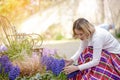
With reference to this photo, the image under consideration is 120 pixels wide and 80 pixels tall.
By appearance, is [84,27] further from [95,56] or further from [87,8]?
[87,8]

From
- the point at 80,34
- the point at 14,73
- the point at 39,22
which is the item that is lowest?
the point at 39,22

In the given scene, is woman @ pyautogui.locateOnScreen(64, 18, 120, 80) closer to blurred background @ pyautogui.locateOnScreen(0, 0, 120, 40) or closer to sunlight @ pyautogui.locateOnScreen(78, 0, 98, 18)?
blurred background @ pyautogui.locateOnScreen(0, 0, 120, 40)

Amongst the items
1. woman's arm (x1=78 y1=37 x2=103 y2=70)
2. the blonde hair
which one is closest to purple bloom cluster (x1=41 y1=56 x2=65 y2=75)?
woman's arm (x1=78 y1=37 x2=103 y2=70)

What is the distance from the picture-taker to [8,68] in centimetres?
395

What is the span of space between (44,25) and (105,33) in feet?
19.0

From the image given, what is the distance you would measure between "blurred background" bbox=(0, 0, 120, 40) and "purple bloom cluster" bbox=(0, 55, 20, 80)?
5.85m

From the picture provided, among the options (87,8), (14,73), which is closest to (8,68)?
(14,73)

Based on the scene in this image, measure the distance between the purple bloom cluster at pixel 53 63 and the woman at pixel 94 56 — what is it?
11 centimetres

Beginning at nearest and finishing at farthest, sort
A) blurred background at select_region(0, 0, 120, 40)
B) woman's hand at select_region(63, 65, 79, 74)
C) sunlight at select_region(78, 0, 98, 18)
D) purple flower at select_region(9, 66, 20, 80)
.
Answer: purple flower at select_region(9, 66, 20, 80) → woman's hand at select_region(63, 65, 79, 74) → blurred background at select_region(0, 0, 120, 40) → sunlight at select_region(78, 0, 98, 18)

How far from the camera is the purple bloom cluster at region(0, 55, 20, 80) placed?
3.84 m

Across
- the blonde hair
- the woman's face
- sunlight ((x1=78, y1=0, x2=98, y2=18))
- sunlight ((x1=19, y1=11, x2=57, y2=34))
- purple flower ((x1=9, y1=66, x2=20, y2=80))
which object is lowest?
sunlight ((x1=19, y1=11, x2=57, y2=34))

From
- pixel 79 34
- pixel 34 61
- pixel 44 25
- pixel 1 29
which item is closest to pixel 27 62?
pixel 34 61

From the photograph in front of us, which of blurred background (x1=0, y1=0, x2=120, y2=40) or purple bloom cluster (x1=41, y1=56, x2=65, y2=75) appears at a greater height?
purple bloom cluster (x1=41, y1=56, x2=65, y2=75)

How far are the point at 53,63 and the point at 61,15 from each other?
6.16 m
